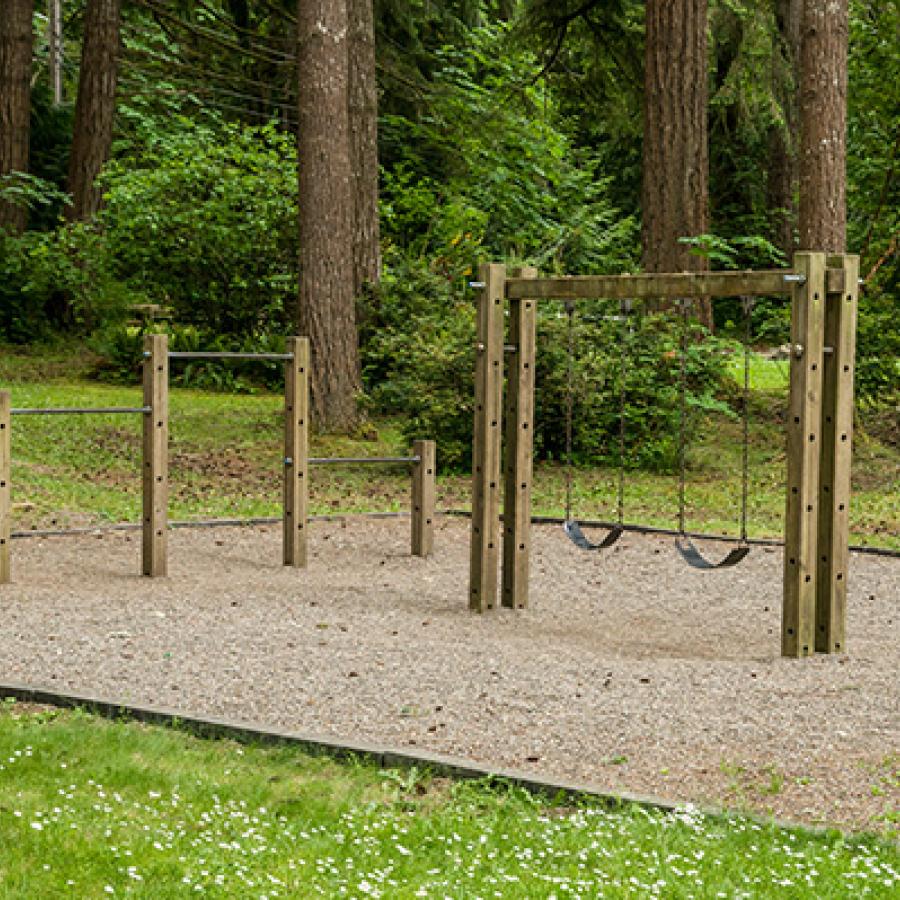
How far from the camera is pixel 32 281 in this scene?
2220cm

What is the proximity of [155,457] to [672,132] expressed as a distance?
366 inches

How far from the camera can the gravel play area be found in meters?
5.65

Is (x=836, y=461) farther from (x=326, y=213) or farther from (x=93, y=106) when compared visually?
(x=93, y=106)

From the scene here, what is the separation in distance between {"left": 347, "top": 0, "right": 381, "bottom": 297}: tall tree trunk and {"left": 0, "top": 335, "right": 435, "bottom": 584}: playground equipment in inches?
300

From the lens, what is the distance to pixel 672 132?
1727 cm

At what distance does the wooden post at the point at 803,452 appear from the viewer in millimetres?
7488

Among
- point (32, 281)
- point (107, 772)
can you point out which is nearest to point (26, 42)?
point (32, 281)

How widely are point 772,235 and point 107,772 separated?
24.2 meters

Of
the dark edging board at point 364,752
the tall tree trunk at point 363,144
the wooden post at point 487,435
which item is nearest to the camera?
the dark edging board at point 364,752

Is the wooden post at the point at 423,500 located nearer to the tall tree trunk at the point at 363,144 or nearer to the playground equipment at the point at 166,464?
the playground equipment at the point at 166,464

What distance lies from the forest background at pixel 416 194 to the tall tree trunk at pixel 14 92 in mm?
73

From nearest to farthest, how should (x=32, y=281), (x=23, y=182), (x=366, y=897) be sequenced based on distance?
1. (x=366, y=897)
2. (x=32, y=281)
3. (x=23, y=182)

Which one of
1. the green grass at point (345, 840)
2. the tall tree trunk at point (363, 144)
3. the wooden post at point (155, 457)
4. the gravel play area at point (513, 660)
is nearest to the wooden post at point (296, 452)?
the gravel play area at point (513, 660)

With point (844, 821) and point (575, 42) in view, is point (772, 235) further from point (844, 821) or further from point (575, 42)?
point (844, 821)
